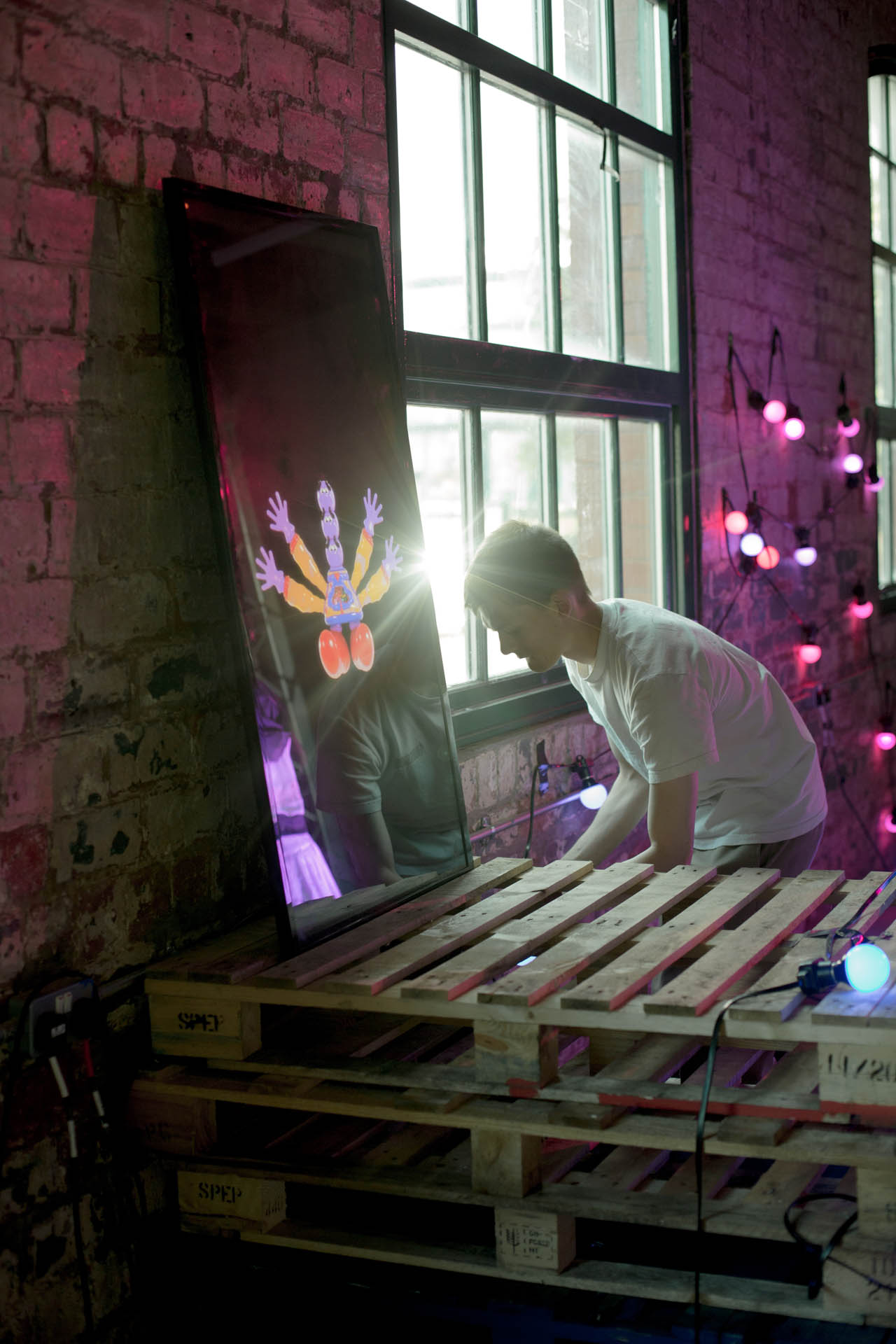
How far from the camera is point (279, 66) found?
312cm

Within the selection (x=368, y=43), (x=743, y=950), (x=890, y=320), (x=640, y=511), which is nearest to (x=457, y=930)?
(x=743, y=950)

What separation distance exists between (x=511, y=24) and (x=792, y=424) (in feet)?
8.59

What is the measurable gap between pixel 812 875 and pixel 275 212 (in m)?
2.00

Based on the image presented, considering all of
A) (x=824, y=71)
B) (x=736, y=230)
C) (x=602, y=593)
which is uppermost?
(x=824, y=71)

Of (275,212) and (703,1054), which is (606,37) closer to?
(275,212)

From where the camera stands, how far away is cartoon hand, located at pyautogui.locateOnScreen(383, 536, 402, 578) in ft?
10.8

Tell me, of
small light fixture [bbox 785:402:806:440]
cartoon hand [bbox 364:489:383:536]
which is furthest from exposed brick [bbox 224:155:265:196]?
small light fixture [bbox 785:402:806:440]

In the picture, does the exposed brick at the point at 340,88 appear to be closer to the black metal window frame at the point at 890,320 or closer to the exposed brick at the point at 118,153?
the exposed brick at the point at 118,153

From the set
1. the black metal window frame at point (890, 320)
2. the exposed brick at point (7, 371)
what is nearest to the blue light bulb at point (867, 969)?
the exposed brick at point (7, 371)

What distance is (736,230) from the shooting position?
5898 mm

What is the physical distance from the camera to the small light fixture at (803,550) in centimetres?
656

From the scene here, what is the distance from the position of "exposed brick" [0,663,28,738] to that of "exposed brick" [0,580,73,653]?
0.16ft

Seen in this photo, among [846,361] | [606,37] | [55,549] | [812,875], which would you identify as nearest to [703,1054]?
[812,875]

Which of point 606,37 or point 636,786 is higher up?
point 606,37
